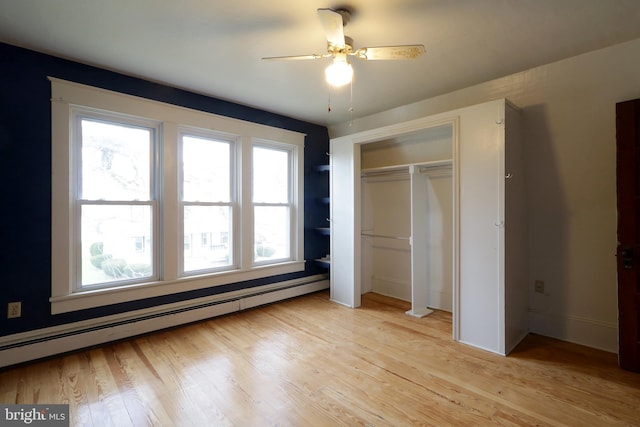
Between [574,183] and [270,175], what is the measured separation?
3.30 metres

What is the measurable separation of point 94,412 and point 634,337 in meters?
3.74

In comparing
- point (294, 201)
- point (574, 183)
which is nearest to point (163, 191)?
point (294, 201)

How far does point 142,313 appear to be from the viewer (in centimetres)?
292

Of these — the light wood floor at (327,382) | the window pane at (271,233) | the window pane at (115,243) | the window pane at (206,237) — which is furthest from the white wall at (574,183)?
the window pane at (115,243)

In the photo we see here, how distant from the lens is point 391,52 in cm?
195

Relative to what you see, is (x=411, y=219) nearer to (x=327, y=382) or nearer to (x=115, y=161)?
(x=327, y=382)

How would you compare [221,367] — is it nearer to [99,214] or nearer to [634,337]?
[99,214]

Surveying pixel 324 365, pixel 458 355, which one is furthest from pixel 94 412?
pixel 458 355

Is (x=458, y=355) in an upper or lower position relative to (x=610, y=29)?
lower

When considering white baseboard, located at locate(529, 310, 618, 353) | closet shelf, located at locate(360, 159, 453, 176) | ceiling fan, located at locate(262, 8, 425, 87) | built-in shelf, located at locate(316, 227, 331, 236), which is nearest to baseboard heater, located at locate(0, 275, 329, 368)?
built-in shelf, located at locate(316, 227, 331, 236)

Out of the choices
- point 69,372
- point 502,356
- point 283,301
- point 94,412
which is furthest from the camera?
point 283,301

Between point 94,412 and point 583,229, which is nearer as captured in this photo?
point 94,412

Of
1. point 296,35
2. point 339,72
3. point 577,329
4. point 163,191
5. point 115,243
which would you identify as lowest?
point 577,329

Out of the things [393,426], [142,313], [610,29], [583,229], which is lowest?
[393,426]
